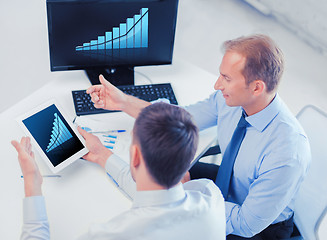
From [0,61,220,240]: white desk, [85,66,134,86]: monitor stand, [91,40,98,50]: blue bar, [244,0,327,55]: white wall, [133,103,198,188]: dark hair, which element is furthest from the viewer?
[244,0,327,55]: white wall

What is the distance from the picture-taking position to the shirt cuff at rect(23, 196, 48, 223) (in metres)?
1.36

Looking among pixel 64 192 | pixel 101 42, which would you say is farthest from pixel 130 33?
pixel 64 192

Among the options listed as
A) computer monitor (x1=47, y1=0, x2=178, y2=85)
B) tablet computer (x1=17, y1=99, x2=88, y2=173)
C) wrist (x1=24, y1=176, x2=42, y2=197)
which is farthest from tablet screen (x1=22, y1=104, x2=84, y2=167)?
computer monitor (x1=47, y1=0, x2=178, y2=85)

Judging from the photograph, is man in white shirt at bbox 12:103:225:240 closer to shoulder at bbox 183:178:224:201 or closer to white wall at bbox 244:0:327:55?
shoulder at bbox 183:178:224:201

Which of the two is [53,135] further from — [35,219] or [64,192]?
[35,219]

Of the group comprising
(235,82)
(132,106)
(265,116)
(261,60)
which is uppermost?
(261,60)

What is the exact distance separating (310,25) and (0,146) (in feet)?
9.91

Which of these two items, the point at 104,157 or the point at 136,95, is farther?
the point at 136,95

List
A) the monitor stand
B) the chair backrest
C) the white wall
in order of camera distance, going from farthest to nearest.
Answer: the white wall, the monitor stand, the chair backrest

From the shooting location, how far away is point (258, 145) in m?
1.66

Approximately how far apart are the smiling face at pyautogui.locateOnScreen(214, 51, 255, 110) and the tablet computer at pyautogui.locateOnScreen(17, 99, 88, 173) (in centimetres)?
66

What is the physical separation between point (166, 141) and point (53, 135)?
668 millimetres

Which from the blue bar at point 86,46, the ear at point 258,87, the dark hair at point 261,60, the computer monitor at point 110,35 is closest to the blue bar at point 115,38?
the computer monitor at point 110,35

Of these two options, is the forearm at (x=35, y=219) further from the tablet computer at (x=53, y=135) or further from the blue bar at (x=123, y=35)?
the blue bar at (x=123, y=35)
